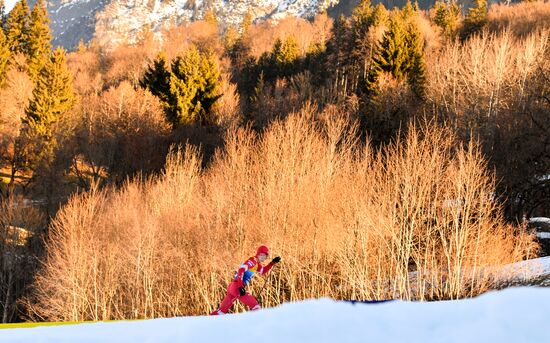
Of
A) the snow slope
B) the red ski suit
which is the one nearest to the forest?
the red ski suit

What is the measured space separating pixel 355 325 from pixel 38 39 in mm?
71252

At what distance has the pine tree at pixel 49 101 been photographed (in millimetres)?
48094

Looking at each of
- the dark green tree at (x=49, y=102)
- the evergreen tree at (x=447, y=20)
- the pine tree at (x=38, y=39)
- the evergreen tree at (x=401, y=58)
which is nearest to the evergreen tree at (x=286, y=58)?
the evergreen tree at (x=447, y=20)

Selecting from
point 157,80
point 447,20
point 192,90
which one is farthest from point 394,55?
point 157,80

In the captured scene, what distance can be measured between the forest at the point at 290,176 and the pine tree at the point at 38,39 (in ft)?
4.00

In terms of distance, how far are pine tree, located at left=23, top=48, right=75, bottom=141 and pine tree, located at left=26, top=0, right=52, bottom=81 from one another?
10.3 m

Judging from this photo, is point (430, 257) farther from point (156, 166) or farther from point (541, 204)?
point (156, 166)

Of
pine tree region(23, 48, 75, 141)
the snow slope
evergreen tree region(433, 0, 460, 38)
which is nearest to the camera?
the snow slope

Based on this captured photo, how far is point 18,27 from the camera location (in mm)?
65125

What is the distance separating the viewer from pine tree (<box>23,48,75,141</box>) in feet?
158

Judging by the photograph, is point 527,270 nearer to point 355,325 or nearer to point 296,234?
point 296,234

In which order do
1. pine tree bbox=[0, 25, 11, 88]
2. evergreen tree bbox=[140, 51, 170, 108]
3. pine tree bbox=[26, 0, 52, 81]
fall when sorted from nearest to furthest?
evergreen tree bbox=[140, 51, 170, 108]
pine tree bbox=[0, 25, 11, 88]
pine tree bbox=[26, 0, 52, 81]

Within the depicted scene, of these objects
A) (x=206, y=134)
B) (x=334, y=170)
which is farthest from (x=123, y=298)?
(x=206, y=134)

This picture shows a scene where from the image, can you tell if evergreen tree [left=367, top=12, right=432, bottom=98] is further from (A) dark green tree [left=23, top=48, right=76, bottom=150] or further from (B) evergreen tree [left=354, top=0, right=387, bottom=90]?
(A) dark green tree [left=23, top=48, right=76, bottom=150]
